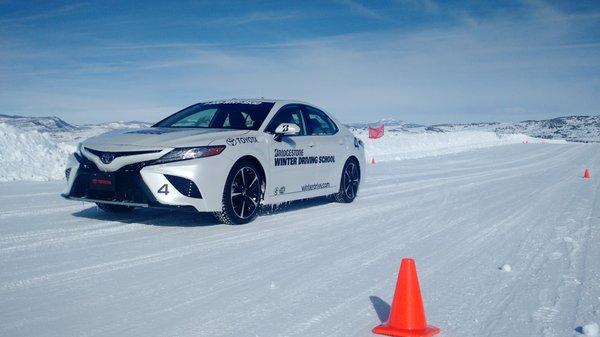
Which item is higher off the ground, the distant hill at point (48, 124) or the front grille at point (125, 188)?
the distant hill at point (48, 124)

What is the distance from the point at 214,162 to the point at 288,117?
2032mm

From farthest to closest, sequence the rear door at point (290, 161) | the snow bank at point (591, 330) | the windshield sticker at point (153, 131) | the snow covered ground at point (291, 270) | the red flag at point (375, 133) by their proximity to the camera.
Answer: the red flag at point (375, 133) < the rear door at point (290, 161) < the windshield sticker at point (153, 131) < the snow covered ground at point (291, 270) < the snow bank at point (591, 330)

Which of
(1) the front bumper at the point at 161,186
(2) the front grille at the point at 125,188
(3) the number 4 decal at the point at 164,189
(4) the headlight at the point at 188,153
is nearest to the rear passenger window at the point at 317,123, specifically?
(4) the headlight at the point at 188,153

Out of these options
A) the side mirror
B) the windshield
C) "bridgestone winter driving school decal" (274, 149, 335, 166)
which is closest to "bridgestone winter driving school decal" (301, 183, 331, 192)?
"bridgestone winter driving school decal" (274, 149, 335, 166)

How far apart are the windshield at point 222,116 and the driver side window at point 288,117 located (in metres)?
0.14

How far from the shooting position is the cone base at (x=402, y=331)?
3.24m

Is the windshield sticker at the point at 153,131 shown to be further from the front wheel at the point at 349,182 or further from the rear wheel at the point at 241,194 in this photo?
the front wheel at the point at 349,182

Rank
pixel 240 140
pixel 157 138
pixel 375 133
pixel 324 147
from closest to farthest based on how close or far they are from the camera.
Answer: pixel 157 138 → pixel 240 140 → pixel 324 147 → pixel 375 133

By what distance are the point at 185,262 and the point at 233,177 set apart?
1828mm

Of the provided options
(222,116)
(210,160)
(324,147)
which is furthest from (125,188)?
(324,147)

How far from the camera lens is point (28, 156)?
13102 mm

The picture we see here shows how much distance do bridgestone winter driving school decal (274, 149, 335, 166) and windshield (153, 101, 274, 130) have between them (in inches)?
19.2

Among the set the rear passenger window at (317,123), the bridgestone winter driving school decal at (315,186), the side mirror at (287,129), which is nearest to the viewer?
the side mirror at (287,129)

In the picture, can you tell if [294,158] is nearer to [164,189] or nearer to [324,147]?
[324,147]
